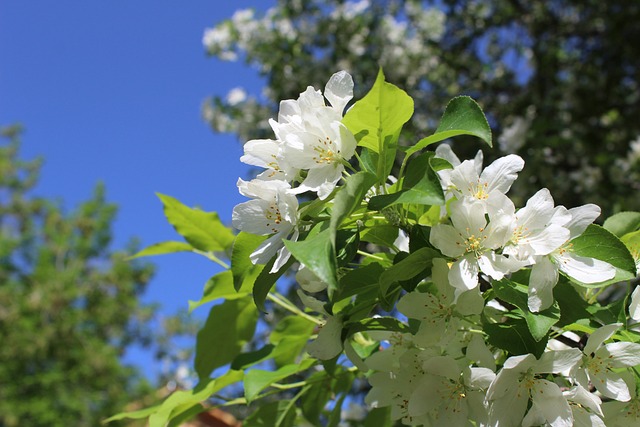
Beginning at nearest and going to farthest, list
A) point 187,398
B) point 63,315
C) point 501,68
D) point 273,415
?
point 187,398 < point 273,415 < point 501,68 < point 63,315

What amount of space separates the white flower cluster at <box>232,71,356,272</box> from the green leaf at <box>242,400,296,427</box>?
1.82 ft

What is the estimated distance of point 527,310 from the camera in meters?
0.81

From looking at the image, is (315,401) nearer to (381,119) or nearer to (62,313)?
(381,119)

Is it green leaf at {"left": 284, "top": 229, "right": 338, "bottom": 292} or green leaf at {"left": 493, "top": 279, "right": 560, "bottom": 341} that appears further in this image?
green leaf at {"left": 493, "top": 279, "right": 560, "bottom": 341}

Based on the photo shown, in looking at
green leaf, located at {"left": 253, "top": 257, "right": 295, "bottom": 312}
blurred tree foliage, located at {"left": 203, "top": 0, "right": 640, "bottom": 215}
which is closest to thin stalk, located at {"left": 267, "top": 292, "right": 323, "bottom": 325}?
green leaf, located at {"left": 253, "top": 257, "right": 295, "bottom": 312}

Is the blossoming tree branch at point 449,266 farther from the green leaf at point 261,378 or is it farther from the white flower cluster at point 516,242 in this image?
Answer: the green leaf at point 261,378

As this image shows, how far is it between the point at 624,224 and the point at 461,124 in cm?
42

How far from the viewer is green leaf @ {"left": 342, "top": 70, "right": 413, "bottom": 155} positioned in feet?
2.77

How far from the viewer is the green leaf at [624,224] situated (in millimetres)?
1096

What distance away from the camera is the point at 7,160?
A: 2209cm

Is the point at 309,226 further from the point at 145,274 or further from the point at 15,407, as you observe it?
the point at 145,274

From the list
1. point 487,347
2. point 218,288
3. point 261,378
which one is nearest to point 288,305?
point 218,288

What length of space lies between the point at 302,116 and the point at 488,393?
0.49 meters

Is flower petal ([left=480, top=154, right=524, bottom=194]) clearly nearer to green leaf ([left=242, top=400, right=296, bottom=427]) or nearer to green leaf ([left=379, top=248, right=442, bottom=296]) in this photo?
green leaf ([left=379, top=248, right=442, bottom=296])
